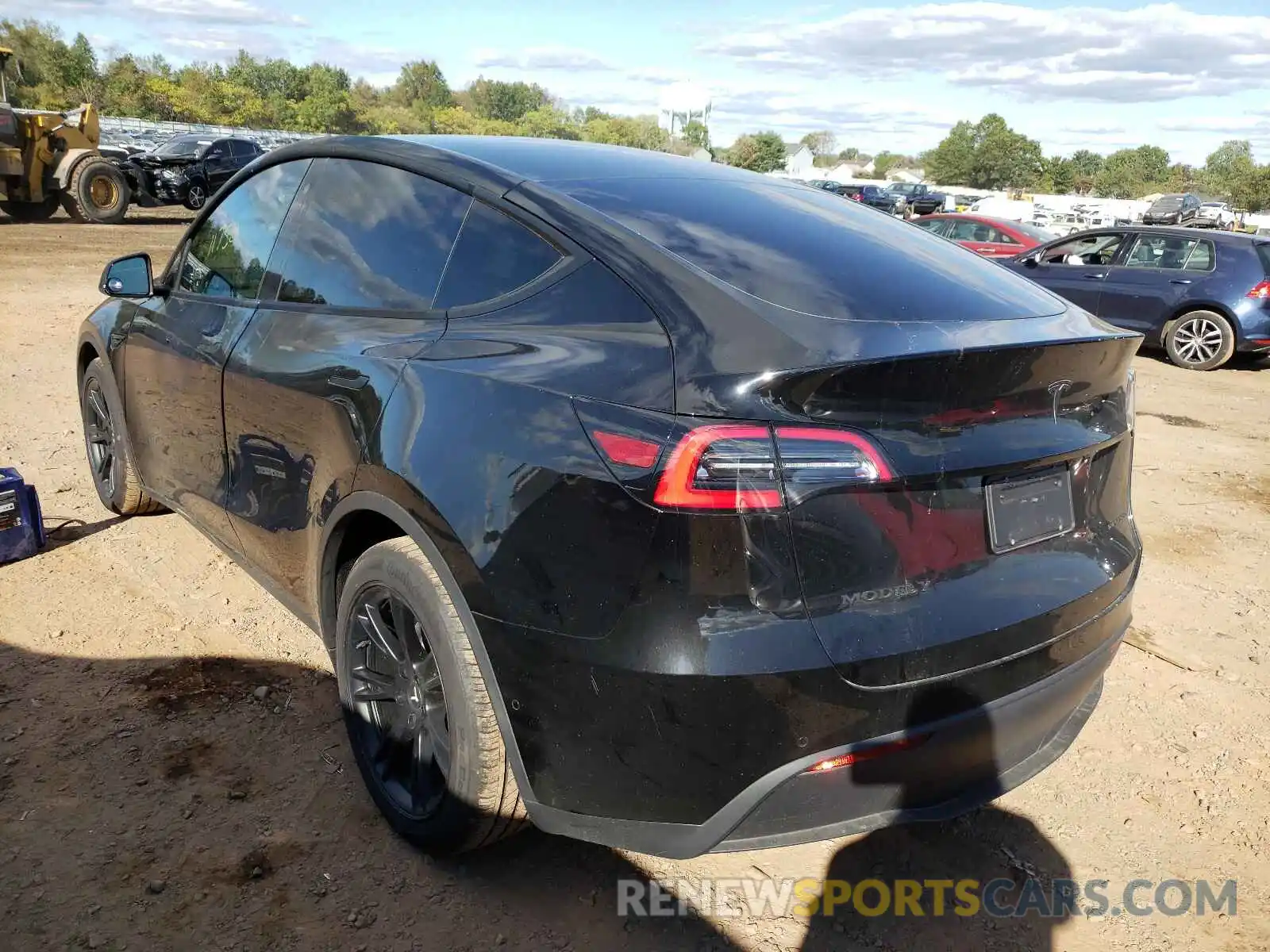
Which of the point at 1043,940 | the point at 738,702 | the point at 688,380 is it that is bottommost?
the point at 1043,940

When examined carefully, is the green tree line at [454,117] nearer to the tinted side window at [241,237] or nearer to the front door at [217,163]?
the front door at [217,163]

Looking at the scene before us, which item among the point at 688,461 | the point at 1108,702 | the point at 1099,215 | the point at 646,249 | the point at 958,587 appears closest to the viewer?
the point at 688,461

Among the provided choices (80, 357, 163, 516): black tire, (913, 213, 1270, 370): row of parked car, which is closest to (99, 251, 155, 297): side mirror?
(80, 357, 163, 516): black tire

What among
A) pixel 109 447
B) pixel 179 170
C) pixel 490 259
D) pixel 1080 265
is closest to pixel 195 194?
pixel 179 170

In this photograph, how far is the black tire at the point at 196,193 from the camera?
21250mm

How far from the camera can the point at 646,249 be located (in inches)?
82.9

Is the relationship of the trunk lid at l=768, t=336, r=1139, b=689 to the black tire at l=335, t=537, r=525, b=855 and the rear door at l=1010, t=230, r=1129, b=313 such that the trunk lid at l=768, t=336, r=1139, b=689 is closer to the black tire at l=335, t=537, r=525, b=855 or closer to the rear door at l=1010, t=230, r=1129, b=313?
the black tire at l=335, t=537, r=525, b=855

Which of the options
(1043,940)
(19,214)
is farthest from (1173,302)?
(19,214)

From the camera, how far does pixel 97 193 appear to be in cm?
1905

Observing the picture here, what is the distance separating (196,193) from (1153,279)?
19.0 m

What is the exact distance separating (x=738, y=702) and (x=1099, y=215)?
4861 centimetres

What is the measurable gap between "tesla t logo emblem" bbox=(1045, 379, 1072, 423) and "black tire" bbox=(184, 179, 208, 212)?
73.4 ft

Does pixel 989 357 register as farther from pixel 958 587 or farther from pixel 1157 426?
pixel 1157 426

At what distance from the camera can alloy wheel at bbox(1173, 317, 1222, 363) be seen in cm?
1070
